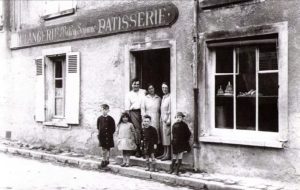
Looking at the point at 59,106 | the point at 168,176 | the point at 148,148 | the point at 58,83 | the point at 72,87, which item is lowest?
the point at 168,176

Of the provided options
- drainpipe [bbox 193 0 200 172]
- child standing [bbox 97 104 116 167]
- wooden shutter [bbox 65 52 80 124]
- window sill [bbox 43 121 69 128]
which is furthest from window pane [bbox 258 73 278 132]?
window sill [bbox 43 121 69 128]

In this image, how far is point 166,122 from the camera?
8625mm

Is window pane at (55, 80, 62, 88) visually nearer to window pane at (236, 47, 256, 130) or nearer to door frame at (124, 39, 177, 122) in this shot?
door frame at (124, 39, 177, 122)

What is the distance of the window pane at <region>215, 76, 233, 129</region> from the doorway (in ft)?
6.25

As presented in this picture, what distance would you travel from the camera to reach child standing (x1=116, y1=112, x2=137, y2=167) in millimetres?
8875

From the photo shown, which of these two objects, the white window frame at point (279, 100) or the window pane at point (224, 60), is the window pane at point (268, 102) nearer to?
the white window frame at point (279, 100)

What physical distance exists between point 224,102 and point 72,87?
4.64 meters

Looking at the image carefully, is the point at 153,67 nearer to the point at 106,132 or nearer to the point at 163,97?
the point at 163,97

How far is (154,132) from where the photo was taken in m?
8.35

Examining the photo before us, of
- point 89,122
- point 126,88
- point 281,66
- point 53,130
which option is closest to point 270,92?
point 281,66

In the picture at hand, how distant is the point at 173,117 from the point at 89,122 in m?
2.90

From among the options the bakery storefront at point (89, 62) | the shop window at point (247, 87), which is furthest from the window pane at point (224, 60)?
the bakery storefront at point (89, 62)

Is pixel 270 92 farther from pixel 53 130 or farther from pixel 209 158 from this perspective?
pixel 53 130

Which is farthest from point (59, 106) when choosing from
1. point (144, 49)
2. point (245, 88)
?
point (245, 88)
